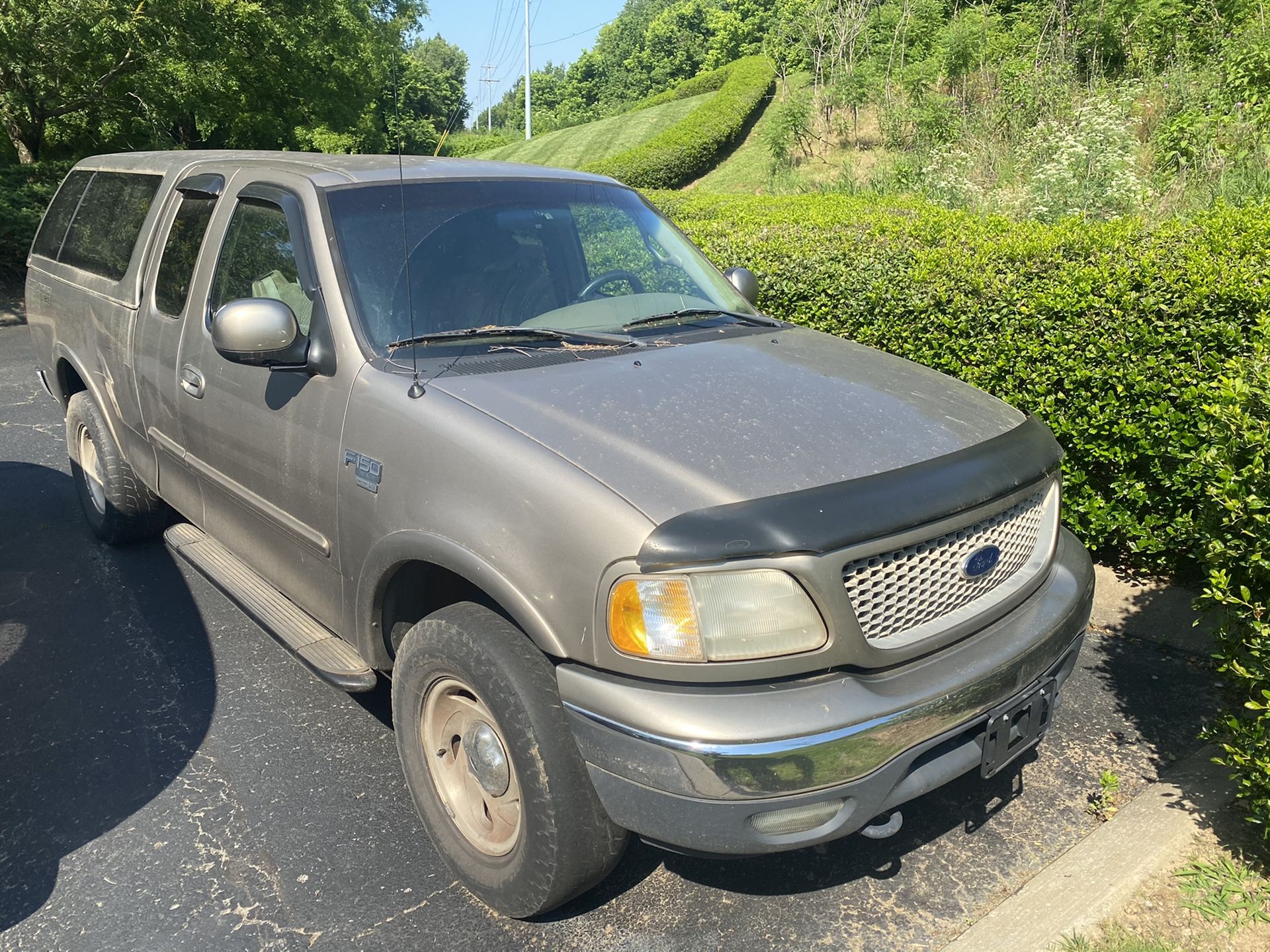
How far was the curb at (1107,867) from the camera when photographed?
2500mm

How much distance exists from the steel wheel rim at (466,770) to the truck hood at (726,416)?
0.75 meters

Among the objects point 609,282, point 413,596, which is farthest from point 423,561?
point 609,282

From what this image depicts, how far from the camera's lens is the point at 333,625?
3.13 meters

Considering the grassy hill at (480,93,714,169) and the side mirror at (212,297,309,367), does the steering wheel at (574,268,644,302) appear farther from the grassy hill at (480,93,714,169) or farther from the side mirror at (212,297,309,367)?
the grassy hill at (480,93,714,169)

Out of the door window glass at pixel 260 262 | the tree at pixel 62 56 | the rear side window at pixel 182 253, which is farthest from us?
the tree at pixel 62 56

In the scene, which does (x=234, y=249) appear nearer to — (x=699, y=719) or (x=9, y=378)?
(x=699, y=719)

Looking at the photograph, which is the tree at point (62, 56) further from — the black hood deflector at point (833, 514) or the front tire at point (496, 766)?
the black hood deflector at point (833, 514)

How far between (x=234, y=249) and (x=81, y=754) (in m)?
1.96

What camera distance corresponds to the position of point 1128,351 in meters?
4.32

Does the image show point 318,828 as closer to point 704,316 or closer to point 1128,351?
point 704,316

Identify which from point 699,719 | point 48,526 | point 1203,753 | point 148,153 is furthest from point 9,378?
point 1203,753

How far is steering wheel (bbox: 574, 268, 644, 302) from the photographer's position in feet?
11.5

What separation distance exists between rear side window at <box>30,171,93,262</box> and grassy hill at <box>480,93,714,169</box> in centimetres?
2203

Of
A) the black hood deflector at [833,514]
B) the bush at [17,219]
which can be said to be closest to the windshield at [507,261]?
the black hood deflector at [833,514]
